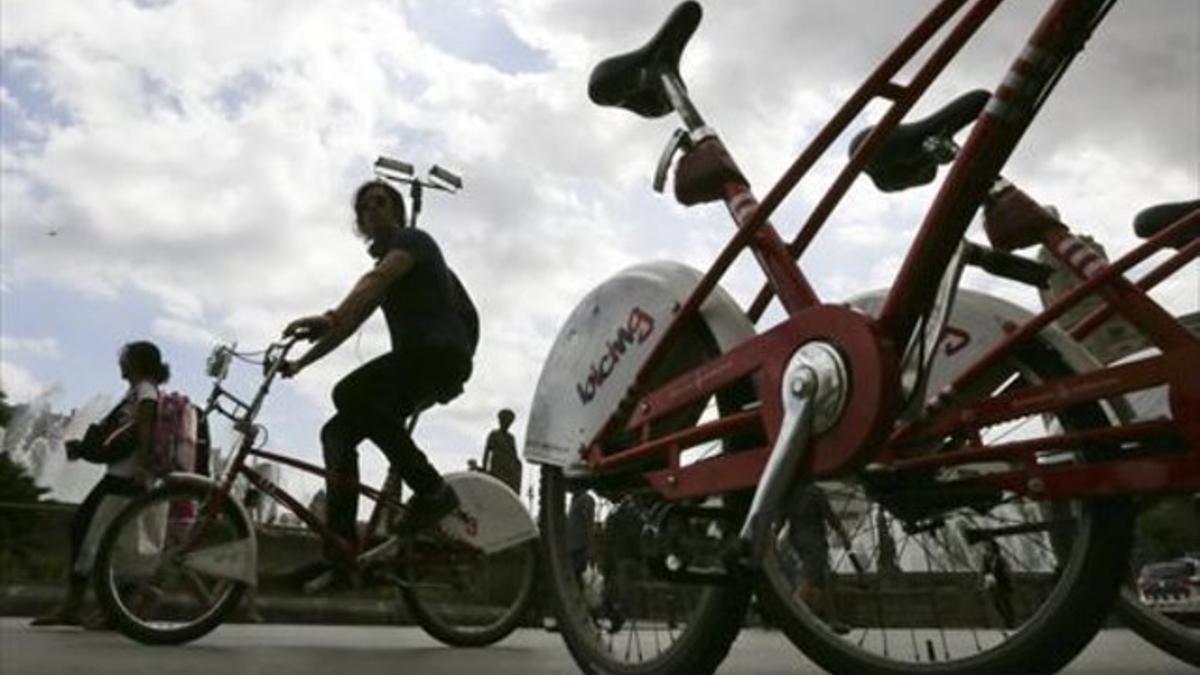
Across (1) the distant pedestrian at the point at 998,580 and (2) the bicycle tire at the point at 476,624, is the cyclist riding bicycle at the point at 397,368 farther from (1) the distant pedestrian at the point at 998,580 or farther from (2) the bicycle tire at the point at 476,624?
(1) the distant pedestrian at the point at 998,580

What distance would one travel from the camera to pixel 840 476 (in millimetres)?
2525

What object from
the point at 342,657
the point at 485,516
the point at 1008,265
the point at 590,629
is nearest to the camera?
the point at 1008,265

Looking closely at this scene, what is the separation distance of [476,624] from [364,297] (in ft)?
5.02

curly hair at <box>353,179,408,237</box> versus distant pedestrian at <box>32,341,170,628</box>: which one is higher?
curly hair at <box>353,179,408,237</box>

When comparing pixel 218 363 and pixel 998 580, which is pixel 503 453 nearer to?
pixel 218 363

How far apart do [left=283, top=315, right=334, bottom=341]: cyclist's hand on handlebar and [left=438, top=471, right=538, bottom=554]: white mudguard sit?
0.89 meters

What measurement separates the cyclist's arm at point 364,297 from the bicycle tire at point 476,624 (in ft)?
3.68

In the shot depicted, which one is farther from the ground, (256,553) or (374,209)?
(374,209)

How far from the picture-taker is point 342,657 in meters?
4.49

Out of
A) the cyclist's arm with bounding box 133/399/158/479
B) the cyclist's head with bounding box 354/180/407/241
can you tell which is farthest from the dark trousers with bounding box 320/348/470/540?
the cyclist's arm with bounding box 133/399/158/479

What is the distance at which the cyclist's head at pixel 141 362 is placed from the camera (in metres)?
6.50

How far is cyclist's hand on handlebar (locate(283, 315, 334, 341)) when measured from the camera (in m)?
4.99

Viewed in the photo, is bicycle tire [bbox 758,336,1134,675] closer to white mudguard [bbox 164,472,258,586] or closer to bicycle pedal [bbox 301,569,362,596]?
bicycle pedal [bbox 301,569,362,596]

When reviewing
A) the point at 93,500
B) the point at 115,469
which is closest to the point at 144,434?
the point at 115,469
